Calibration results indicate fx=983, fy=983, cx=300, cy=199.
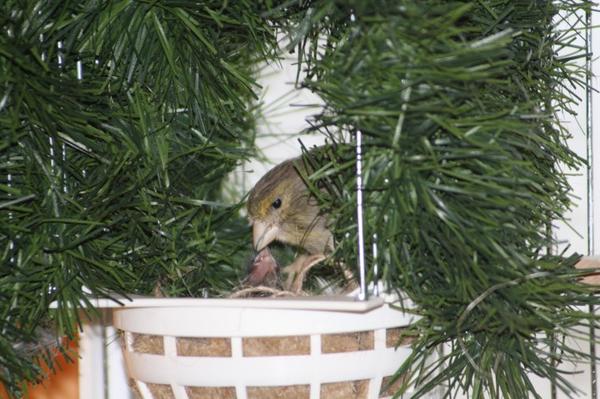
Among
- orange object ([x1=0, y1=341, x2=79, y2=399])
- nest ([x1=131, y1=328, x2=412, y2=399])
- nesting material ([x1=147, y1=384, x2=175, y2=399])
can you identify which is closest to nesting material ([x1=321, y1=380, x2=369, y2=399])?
nest ([x1=131, y1=328, x2=412, y2=399])

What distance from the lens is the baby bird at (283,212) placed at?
105 centimetres

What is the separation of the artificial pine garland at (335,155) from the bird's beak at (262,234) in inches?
4.0

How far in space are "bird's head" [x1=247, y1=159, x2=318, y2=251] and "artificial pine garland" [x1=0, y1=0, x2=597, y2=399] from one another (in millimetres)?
129

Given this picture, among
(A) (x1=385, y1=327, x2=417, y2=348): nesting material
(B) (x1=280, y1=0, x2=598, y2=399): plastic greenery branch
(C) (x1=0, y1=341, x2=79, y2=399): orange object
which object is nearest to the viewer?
(B) (x1=280, y1=0, x2=598, y2=399): plastic greenery branch

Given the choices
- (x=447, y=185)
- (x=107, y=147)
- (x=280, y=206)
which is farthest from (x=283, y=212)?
(x=447, y=185)

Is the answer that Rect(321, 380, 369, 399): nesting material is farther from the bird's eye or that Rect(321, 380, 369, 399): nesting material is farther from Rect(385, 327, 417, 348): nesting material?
the bird's eye

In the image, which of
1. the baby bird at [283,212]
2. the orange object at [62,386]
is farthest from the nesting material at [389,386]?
the orange object at [62,386]

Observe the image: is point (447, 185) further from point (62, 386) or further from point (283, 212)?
point (62, 386)

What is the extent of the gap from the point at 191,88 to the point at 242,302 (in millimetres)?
250

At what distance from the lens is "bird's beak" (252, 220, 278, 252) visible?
1.05m

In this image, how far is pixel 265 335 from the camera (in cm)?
72

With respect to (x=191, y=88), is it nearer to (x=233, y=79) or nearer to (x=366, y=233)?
(x=233, y=79)

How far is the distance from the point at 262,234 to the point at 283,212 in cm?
6

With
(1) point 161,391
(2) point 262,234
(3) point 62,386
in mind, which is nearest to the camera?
(1) point 161,391
